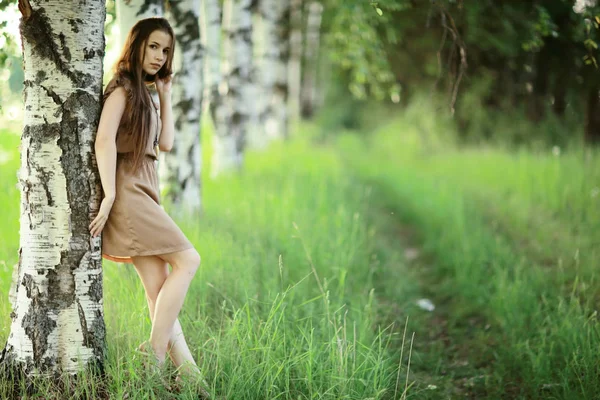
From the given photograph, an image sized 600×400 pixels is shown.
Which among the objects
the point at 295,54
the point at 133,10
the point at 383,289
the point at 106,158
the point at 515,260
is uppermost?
the point at 295,54

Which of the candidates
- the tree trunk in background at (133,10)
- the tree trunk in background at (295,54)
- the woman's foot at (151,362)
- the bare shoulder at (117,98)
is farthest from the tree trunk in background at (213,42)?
the tree trunk in background at (295,54)

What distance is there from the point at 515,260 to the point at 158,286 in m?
3.68

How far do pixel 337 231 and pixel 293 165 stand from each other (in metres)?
3.66

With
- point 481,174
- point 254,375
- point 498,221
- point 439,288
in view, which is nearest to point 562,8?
point 481,174

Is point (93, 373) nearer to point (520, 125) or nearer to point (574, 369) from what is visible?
point (574, 369)

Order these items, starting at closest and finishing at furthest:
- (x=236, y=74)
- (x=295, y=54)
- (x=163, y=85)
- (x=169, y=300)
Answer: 1. (x=169, y=300)
2. (x=163, y=85)
3. (x=236, y=74)
4. (x=295, y=54)

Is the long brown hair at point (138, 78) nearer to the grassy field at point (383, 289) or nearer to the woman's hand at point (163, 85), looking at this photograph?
the woman's hand at point (163, 85)

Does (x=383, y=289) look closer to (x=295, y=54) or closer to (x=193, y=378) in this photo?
(x=193, y=378)

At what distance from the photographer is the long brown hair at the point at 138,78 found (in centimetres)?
282

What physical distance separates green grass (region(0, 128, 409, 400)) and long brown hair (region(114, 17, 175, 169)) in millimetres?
907

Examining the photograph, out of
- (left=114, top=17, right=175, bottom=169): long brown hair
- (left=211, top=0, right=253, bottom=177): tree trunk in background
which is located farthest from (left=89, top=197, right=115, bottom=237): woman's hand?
(left=211, top=0, right=253, bottom=177): tree trunk in background

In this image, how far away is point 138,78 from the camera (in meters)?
2.88

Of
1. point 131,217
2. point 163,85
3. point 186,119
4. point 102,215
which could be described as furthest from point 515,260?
point 102,215

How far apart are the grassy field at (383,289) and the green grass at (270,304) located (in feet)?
0.05
